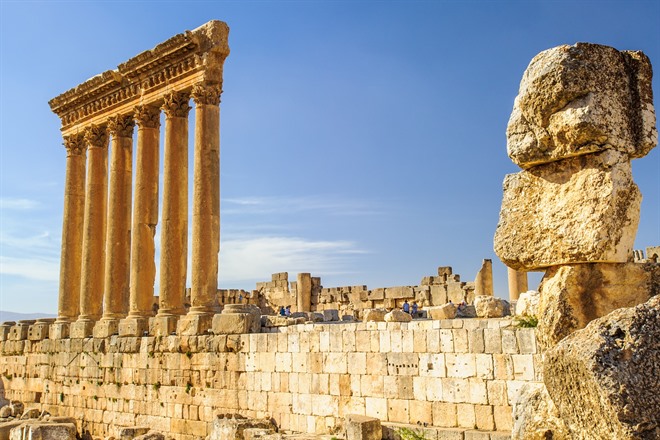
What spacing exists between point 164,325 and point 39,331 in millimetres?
7669

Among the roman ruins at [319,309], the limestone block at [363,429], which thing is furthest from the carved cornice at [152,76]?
the limestone block at [363,429]

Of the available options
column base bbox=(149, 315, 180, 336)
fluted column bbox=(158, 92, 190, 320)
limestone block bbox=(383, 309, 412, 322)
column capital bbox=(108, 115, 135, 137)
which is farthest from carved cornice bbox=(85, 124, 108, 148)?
limestone block bbox=(383, 309, 412, 322)

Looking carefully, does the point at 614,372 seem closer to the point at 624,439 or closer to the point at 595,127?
the point at 624,439

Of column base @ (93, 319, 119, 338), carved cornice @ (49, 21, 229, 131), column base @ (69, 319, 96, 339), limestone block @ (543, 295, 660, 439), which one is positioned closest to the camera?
limestone block @ (543, 295, 660, 439)

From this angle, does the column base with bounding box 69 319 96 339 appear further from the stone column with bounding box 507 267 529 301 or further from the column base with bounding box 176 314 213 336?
the stone column with bounding box 507 267 529 301

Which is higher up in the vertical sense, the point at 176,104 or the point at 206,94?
the point at 176,104

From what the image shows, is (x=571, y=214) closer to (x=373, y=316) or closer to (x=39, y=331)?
(x=373, y=316)

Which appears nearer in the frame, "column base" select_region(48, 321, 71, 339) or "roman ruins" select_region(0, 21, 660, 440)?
"roman ruins" select_region(0, 21, 660, 440)

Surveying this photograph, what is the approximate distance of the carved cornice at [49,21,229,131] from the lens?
17.9 metres

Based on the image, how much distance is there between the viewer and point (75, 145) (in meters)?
23.1

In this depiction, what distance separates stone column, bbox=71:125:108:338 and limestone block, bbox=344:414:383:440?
39.8ft

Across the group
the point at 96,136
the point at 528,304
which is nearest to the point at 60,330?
the point at 96,136

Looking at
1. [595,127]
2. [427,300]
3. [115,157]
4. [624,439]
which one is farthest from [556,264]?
[427,300]

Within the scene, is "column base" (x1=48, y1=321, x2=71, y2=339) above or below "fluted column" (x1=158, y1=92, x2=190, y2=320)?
below
